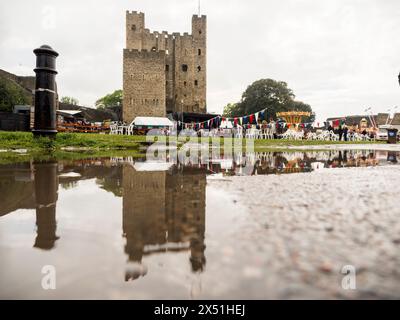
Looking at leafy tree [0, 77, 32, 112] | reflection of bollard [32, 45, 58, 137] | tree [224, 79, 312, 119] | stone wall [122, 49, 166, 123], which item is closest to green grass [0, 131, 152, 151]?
reflection of bollard [32, 45, 58, 137]

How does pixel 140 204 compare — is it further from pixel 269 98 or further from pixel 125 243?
pixel 269 98

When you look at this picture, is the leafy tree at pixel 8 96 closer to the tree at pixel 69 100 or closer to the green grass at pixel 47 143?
the green grass at pixel 47 143

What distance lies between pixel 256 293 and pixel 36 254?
→ 1.11 m

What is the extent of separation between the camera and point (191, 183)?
12.9 feet

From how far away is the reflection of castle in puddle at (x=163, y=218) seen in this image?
1.67 m

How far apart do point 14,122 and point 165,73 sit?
129 feet

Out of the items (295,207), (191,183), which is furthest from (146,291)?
(191,183)

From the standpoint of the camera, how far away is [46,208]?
2533 millimetres

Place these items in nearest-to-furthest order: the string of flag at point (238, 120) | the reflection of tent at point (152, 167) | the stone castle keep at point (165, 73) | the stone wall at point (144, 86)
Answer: the reflection of tent at point (152, 167) → the string of flag at point (238, 120) → the stone wall at point (144, 86) → the stone castle keep at point (165, 73)

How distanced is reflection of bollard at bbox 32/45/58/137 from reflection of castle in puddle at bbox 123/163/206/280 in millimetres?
5709

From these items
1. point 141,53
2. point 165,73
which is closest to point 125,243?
point 141,53

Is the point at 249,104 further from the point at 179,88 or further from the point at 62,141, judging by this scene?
the point at 62,141

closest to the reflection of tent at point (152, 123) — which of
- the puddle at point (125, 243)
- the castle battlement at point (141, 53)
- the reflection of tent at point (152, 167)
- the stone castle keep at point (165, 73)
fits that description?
the stone castle keep at point (165, 73)

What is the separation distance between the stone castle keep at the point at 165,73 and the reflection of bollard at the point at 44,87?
37111mm
